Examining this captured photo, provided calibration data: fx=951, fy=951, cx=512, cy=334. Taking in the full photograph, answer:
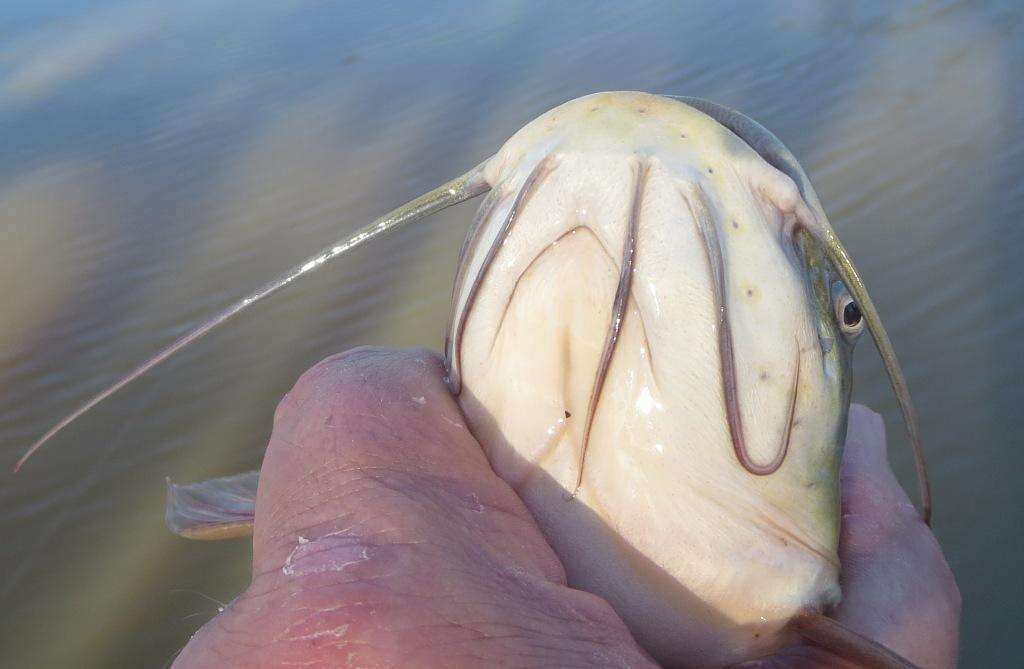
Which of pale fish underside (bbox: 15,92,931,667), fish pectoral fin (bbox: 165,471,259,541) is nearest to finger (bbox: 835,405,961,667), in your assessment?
pale fish underside (bbox: 15,92,931,667)

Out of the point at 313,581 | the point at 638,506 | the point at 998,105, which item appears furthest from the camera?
the point at 998,105

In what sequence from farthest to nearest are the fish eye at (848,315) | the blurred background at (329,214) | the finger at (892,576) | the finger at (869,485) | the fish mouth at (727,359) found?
1. the blurred background at (329,214)
2. the finger at (869,485)
3. the finger at (892,576)
4. the fish eye at (848,315)
5. the fish mouth at (727,359)

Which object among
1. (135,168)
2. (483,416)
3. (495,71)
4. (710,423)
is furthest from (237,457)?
(495,71)

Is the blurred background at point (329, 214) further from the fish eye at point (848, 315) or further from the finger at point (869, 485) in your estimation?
the fish eye at point (848, 315)

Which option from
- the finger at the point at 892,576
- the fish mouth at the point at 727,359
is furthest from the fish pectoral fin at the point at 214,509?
the finger at the point at 892,576

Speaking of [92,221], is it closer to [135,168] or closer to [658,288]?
[135,168]

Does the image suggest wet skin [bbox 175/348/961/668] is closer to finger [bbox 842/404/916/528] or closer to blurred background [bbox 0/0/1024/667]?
finger [bbox 842/404/916/528]
